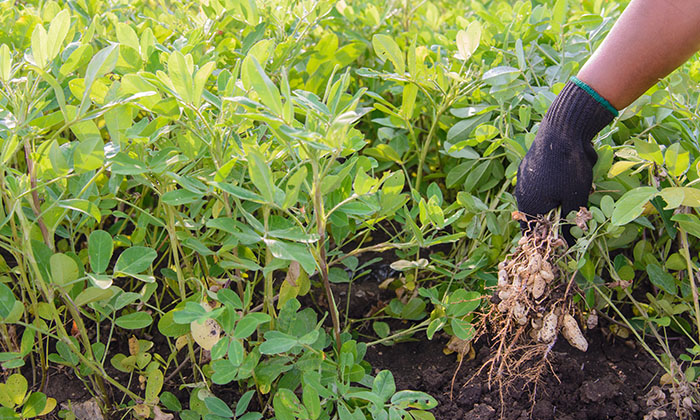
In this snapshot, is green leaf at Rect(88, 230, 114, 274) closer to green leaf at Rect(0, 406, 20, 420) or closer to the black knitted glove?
green leaf at Rect(0, 406, 20, 420)

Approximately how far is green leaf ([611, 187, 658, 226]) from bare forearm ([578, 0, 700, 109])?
0.24 meters

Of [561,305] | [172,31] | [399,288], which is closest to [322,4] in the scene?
[172,31]

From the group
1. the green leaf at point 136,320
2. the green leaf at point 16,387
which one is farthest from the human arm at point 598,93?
the green leaf at point 16,387

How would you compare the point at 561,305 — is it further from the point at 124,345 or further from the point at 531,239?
the point at 124,345

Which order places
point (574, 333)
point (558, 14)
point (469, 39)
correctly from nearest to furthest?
point (574, 333) < point (469, 39) < point (558, 14)

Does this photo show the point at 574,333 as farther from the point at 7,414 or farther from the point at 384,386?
the point at 7,414

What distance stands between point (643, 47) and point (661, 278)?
0.56 metres

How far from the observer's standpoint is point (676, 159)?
1.20m

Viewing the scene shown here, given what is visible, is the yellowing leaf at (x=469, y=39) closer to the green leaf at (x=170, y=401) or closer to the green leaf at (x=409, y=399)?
the green leaf at (x=409, y=399)

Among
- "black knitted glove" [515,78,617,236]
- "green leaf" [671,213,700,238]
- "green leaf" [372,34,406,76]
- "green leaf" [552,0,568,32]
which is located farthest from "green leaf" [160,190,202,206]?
"green leaf" [552,0,568,32]

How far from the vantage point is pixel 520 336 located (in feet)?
4.46

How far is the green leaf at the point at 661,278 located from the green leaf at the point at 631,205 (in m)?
0.34

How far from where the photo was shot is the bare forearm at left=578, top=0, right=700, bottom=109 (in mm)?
1173

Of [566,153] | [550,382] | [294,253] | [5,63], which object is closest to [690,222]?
[566,153]
